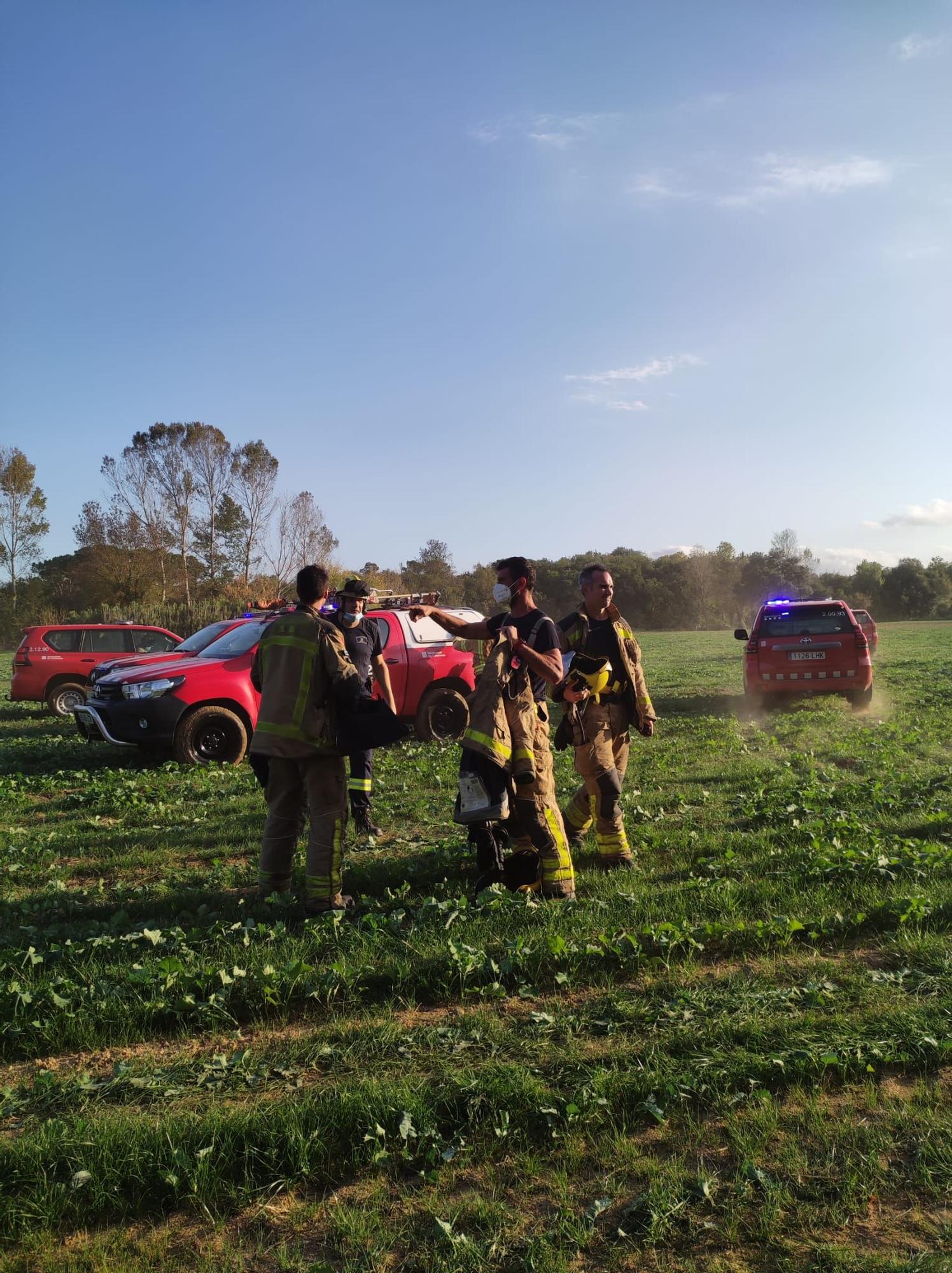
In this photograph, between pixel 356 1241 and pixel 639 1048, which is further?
pixel 639 1048

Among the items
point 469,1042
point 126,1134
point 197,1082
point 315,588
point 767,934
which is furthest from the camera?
point 315,588

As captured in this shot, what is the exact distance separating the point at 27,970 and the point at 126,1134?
172 cm

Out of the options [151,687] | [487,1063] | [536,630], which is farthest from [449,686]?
[487,1063]

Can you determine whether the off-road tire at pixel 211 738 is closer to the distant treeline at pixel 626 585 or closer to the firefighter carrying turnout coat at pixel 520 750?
the firefighter carrying turnout coat at pixel 520 750

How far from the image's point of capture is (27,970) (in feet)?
14.7

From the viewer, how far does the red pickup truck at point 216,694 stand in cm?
1073

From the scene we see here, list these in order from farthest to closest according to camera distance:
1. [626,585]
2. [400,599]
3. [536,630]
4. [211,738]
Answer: [626,585] → [400,599] → [211,738] → [536,630]

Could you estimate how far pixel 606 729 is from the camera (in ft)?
21.0

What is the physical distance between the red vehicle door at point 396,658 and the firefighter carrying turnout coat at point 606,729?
5473mm

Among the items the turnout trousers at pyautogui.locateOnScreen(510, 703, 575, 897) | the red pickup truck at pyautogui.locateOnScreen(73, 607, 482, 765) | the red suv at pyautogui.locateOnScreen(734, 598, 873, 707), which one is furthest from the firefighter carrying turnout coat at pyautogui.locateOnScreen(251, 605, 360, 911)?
the red suv at pyautogui.locateOnScreen(734, 598, 873, 707)

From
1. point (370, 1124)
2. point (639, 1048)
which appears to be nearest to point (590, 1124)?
point (639, 1048)

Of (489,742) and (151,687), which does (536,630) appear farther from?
(151,687)

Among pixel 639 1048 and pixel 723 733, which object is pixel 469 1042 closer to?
pixel 639 1048

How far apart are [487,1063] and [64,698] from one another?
16.9 meters
